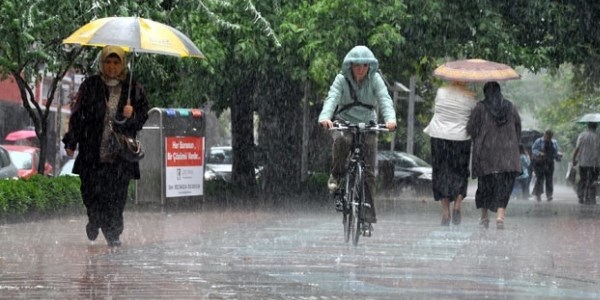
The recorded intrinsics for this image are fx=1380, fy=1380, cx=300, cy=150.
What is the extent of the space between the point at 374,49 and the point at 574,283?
12.7 metres

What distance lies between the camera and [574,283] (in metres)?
9.27

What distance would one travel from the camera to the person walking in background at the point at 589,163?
2989cm

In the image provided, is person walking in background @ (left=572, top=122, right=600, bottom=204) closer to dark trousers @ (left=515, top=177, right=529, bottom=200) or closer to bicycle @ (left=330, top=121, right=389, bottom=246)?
dark trousers @ (left=515, top=177, right=529, bottom=200)

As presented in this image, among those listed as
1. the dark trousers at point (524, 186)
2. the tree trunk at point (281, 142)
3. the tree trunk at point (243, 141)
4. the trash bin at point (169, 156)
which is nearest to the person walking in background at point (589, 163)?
the dark trousers at point (524, 186)

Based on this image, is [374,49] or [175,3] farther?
[374,49]

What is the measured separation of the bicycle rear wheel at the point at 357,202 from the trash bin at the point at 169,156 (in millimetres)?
8324

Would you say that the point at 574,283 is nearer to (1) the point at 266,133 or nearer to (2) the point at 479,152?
(2) the point at 479,152

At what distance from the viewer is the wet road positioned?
330 inches

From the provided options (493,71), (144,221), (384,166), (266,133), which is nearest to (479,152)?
(493,71)

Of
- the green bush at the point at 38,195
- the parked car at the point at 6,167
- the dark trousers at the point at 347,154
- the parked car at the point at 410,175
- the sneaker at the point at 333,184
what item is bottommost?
the parked car at the point at 410,175

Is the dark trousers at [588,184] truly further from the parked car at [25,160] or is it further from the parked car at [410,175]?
the parked car at [25,160]

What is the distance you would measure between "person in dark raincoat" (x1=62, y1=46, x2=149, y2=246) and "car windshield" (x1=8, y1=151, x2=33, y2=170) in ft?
60.7

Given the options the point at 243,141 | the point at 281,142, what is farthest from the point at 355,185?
the point at 243,141

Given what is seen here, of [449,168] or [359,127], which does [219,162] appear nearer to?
[449,168]
